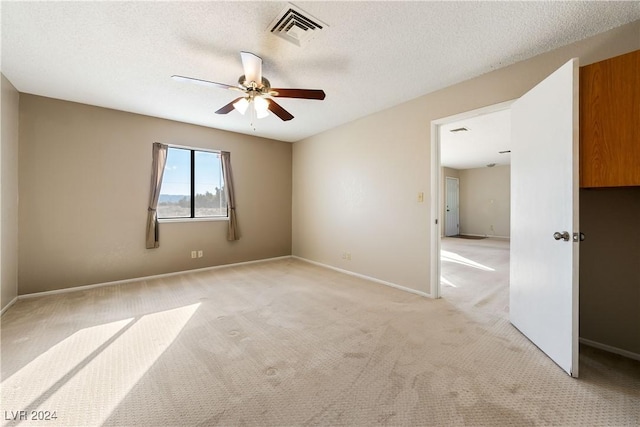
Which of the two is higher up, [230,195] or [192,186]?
[192,186]

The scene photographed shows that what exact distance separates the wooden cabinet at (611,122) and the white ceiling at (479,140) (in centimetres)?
147

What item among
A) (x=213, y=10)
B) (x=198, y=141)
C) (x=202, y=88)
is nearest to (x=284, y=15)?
(x=213, y=10)

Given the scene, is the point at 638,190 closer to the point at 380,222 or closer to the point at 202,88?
the point at 380,222

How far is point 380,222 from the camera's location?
3.87m

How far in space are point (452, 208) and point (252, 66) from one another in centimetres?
925

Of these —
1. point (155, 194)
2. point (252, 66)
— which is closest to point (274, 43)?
point (252, 66)

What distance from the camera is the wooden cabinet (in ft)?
5.42

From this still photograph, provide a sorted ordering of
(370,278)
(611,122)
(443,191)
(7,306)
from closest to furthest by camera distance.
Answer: (611,122) < (7,306) < (370,278) < (443,191)

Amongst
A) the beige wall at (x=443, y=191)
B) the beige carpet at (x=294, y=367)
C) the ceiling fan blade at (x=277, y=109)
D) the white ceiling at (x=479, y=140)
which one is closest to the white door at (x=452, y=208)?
the beige wall at (x=443, y=191)

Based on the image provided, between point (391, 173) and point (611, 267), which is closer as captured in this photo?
point (611, 267)

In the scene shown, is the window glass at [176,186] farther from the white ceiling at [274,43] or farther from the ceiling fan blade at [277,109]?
the ceiling fan blade at [277,109]

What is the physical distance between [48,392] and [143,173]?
3.15 metres

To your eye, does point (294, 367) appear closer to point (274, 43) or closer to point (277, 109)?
point (277, 109)

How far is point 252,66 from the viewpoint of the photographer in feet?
7.58
